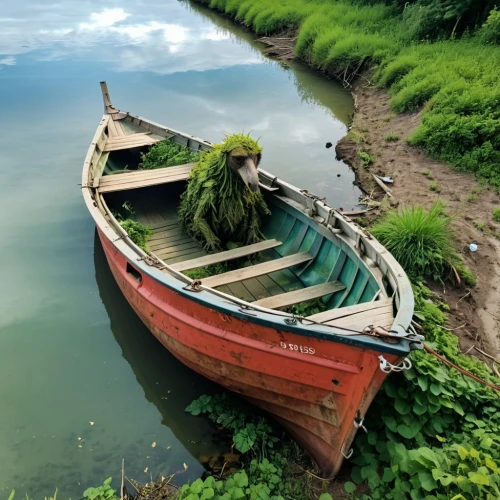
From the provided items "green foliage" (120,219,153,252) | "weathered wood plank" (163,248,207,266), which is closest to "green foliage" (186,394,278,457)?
"weathered wood plank" (163,248,207,266)

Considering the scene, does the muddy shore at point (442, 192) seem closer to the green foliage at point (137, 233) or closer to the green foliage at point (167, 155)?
the green foliage at point (167, 155)

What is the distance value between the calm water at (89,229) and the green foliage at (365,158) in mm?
403

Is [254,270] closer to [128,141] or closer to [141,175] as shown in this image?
[141,175]

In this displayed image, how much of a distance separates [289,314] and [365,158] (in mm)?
6593

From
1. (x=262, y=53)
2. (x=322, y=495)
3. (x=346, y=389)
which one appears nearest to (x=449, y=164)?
(x=346, y=389)

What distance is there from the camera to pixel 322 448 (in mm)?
3799

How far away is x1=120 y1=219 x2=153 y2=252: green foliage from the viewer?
5488 mm

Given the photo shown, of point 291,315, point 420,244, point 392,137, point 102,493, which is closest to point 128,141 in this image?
point 420,244

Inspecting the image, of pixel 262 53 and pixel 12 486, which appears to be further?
pixel 262 53

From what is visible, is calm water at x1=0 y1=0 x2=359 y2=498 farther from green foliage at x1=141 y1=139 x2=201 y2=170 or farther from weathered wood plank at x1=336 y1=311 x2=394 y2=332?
weathered wood plank at x1=336 y1=311 x2=394 y2=332

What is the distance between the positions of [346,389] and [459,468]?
0.92 meters

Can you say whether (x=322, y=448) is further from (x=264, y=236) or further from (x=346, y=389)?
(x=264, y=236)

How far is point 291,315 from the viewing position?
3.42 metres

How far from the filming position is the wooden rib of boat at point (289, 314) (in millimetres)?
3285
